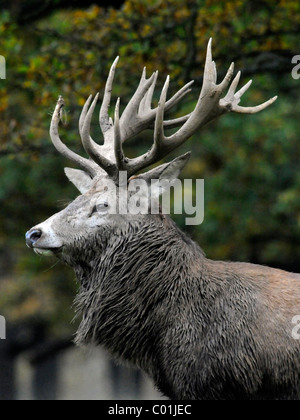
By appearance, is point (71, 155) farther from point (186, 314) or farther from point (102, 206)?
point (186, 314)

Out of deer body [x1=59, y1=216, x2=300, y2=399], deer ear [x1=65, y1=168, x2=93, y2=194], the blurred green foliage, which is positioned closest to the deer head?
deer ear [x1=65, y1=168, x2=93, y2=194]

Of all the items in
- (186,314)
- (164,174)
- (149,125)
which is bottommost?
(186,314)

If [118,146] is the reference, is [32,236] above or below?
below

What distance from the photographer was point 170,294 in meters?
6.67

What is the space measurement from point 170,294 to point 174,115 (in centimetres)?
621

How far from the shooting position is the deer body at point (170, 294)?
20.9 ft

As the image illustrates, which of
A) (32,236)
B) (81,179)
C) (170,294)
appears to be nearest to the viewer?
(32,236)

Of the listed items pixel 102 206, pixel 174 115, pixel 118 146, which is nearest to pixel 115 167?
pixel 118 146

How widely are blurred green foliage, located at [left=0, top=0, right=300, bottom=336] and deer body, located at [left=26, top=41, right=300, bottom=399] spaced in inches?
190

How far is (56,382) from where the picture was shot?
2269cm

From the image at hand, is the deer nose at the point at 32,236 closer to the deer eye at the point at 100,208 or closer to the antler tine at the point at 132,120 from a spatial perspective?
the deer eye at the point at 100,208

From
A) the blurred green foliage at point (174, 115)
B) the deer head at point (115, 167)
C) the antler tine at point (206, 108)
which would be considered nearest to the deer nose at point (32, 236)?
the deer head at point (115, 167)

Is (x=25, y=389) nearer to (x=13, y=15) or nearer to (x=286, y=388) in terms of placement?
(x=13, y=15)

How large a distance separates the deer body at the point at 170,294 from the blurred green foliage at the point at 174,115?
4.82m
